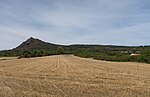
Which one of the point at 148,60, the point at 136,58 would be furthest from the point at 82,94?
the point at 136,58

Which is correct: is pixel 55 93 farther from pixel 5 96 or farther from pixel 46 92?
pixel 5 96

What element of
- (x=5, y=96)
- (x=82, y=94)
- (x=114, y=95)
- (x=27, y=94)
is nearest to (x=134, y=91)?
(x=114, y=95)

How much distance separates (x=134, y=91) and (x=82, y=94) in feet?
7.59

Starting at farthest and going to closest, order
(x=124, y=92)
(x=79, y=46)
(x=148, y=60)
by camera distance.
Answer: (x=79, y=46)
(x=148, y=60)
(x=124, y=92)

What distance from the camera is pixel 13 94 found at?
462 inches

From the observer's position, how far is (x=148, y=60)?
46219mm

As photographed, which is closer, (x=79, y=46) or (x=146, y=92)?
(x=146, y=92)

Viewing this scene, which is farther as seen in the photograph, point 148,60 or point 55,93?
point 148,60

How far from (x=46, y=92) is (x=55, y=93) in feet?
1.55

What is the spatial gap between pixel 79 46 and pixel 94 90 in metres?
173

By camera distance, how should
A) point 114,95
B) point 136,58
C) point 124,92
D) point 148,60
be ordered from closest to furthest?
point 114,95, point 124,92, point 148,60, point 136,58

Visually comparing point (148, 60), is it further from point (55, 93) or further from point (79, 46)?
point (79, 46)

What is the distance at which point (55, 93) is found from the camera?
1177cm

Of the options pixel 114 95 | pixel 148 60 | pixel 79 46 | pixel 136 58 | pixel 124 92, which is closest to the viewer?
pixel 114 95
